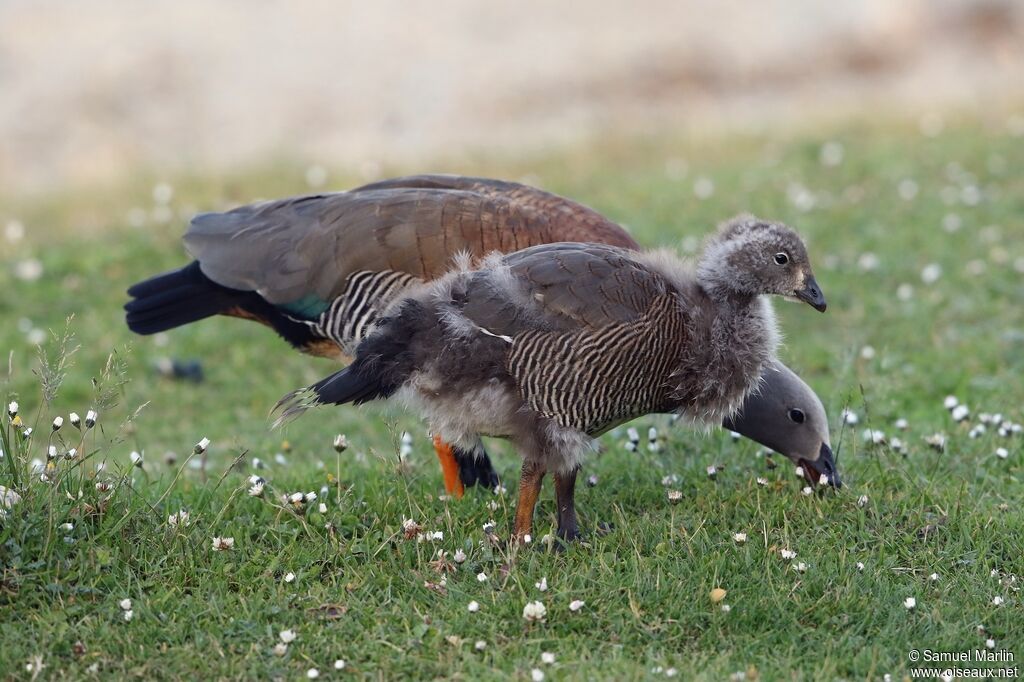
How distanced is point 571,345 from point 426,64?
1375 centimetres

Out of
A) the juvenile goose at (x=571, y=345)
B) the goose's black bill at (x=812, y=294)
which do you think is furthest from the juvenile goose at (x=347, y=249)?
the goose's black bill at (x=812, y=294)

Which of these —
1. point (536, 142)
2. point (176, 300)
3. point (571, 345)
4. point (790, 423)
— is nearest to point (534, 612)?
point (571, 345)

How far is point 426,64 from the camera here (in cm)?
1755

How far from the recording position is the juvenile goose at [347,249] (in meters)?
5.55

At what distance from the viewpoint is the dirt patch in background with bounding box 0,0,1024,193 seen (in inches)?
646

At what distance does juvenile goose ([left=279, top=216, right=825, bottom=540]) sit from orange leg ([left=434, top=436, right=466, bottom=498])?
1.98 ft

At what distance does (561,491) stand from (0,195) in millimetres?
9784

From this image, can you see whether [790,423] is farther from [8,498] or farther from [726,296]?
[8,498]

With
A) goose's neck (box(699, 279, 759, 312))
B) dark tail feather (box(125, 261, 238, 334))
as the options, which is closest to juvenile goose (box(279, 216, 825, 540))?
goose's neck (box(699, 279, 759, 312))

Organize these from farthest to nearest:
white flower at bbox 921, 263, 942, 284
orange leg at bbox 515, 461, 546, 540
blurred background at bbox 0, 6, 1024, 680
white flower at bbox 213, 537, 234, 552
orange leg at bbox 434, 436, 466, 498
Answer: white flower at bbox 921, 263, 942, 284, orange leg at bbox 434, 436, 466, 498, orange leg at bbox 515, 461, 546, 540, white flower at bbox 213, 537, 234, 552, blurred background at bbox 0, 6, 1024, 680

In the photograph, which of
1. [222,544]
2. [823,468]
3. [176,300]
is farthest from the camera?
[176,300]

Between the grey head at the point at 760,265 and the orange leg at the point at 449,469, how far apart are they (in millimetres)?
1434

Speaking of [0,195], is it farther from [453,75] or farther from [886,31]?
[886,31]

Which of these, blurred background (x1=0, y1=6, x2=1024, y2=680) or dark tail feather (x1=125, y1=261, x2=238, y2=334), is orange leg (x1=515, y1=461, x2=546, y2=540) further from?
dark tail feather (x1=125, y1=261, x2=238, y2=334)
